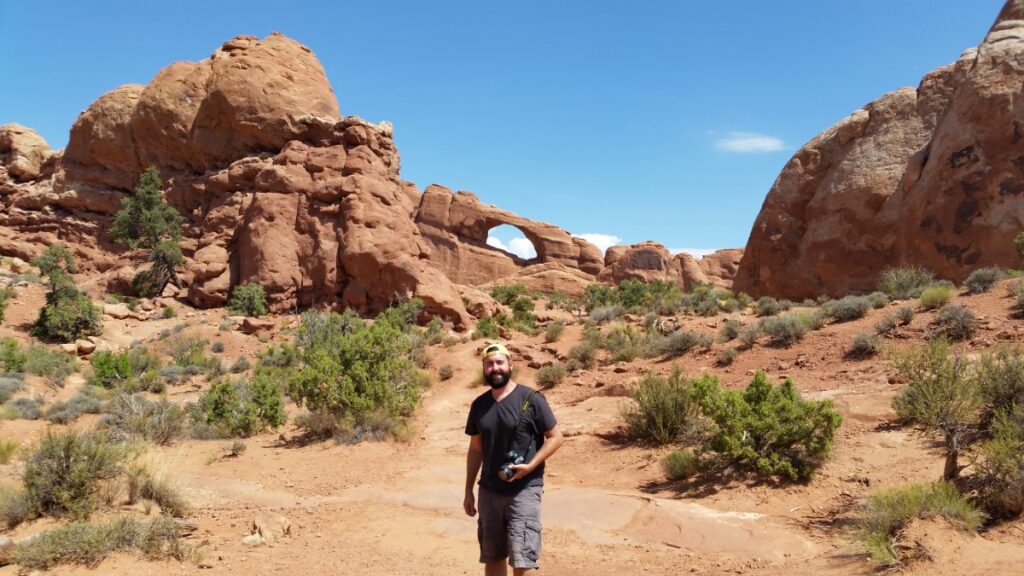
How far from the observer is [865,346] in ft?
36.1

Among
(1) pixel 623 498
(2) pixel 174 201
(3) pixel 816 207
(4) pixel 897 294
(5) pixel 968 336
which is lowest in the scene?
(1) pixel 623 498

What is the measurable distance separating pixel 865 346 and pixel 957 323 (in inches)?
58.3

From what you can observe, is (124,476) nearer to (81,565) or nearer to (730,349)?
(81,565)

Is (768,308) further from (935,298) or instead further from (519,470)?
(519,470)

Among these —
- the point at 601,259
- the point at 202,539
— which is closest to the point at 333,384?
the point at 202,539

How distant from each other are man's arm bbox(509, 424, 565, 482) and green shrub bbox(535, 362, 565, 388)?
10.4 m

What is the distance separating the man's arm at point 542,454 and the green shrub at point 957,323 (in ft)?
31.4

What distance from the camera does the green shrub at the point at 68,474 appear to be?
5.67 meters

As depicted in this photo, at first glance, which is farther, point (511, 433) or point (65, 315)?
point (65, 315)

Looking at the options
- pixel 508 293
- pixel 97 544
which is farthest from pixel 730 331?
pixel 508 293

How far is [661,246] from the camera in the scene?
5553 centimetres

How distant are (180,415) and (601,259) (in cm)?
4578

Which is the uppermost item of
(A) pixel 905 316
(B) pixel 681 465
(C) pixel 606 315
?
(C) pixel 606 315

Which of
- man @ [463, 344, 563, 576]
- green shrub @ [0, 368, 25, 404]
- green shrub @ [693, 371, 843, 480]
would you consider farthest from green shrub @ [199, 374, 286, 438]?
man @ [463, 344, 563, 576]
